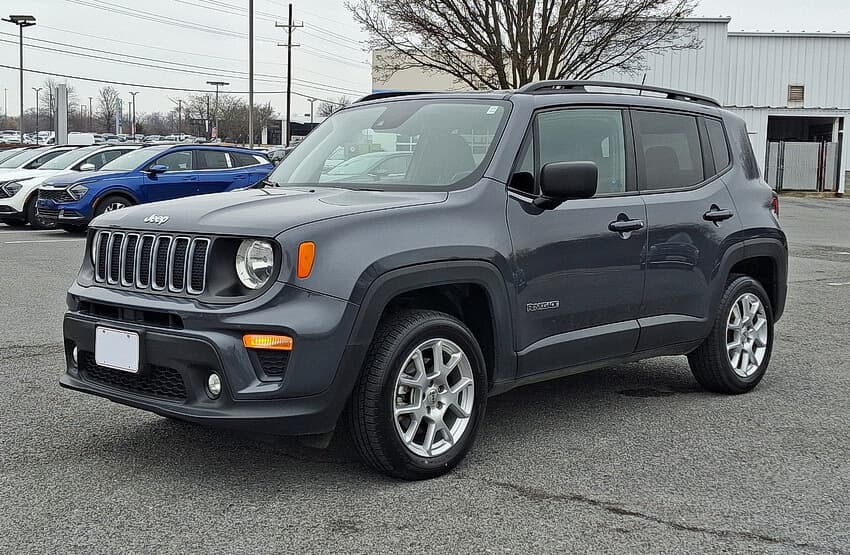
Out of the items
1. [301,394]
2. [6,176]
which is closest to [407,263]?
[301,394]

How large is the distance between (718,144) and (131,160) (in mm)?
14131

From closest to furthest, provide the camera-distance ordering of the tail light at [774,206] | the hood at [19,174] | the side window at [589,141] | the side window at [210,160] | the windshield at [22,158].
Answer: the side window at [589,141] → the tail light at [774,206] → the side window at [210,160] → the hood at [19,174] → the windshield at [22,158]

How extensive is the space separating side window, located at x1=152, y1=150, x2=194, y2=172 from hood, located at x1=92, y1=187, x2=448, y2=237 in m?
13.7

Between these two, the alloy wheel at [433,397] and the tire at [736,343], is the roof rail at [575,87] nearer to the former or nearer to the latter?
the tire at [736,343]

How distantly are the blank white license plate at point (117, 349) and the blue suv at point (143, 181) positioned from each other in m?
13.4

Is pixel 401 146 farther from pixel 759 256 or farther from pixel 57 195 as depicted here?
pixel 57 195

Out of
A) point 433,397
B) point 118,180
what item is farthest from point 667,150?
point 118,180

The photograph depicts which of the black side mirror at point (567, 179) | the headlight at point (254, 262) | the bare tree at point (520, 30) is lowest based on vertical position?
the headlight at point (254, 262)

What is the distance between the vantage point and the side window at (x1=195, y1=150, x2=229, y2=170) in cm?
1842

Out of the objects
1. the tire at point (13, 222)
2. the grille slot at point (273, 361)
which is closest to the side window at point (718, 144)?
the grille slot at point (273, 361)

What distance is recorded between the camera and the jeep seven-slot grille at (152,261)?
13.8 feet

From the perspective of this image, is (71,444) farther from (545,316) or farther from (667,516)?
(667,516)

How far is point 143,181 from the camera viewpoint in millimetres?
17828

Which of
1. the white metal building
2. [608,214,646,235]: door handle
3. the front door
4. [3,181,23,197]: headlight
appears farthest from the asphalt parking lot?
the white metal building
